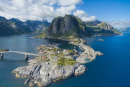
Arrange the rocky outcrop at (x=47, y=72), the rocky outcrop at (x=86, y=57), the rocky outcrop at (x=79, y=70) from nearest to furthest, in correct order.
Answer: the rocky outcrop at (x=47, y=72) < the rocky outcrop at (x=79, y=70) < the rocky outcrop at (x=86, y=57)

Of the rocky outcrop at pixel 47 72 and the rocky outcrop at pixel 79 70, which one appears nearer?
the rocky outcrop at pixel 47 72

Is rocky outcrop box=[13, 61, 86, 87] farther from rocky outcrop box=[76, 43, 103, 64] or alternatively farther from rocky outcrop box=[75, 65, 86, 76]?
rocky outcrop box=[76, 43, 103, 64]

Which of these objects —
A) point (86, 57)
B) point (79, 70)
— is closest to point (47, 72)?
point (79, 70)

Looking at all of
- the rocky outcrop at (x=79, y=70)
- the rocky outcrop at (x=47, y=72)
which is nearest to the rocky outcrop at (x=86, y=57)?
the rocky outcrop at (x=79, y=70)

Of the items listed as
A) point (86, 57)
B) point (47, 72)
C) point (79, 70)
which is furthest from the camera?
point (86, 57)

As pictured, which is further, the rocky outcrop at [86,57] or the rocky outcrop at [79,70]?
the rocky outcrop at [86,57]

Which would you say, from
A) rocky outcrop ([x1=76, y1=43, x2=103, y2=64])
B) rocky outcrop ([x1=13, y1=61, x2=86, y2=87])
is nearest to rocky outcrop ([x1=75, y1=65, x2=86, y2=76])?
rocky outcrop ([x1=13, y1=61, x2=86, y2=87])

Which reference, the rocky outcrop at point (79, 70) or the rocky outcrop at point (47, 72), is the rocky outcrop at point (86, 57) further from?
the rocky outcrop at point (47, 72)

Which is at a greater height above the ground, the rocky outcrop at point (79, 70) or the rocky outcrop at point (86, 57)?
the rocky outcrop at point (86, 57)

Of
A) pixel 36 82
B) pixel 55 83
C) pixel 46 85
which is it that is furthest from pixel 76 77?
pixel 36 82

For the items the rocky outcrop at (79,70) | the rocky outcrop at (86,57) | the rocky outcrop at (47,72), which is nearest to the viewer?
the rocky outcrop at (47,72)

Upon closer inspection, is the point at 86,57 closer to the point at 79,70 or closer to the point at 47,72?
the point at 79,70
